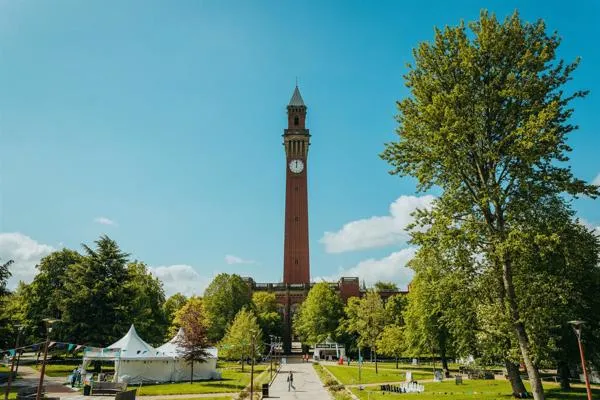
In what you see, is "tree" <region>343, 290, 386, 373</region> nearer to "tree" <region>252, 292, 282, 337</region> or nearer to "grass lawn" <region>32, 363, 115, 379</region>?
"tree" <region>252, 292, 282, 337</region>

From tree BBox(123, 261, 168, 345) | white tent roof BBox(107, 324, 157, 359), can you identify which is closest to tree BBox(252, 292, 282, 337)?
tree BBox(123, 261, 168, 345)

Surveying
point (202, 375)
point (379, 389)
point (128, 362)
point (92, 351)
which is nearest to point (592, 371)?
point (379, 389)

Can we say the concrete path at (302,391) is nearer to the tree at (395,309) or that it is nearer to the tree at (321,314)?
the tree at (395,309)

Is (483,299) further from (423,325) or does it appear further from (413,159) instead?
(423,325)

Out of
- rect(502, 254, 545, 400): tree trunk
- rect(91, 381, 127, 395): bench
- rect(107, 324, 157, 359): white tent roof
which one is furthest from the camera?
rect(107, 324, 157, 359): white tent roof

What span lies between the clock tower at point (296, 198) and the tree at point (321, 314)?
551 inches

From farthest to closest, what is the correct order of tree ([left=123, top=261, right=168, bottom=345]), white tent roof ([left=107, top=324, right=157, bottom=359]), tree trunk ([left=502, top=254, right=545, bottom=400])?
tree ([left=123, top=261, right=168, bottom=345]), white tent roof ([left=107, top=324, right=157, bottom=359]), tree trunk ([left=502, top=254, right=545, bottom=400])

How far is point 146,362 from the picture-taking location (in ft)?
109

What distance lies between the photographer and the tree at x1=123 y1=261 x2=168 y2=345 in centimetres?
4447

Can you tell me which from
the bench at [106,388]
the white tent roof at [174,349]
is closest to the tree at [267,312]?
the white tent roof at [174,349]

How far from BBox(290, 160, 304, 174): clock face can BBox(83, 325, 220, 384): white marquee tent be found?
53.6 meters

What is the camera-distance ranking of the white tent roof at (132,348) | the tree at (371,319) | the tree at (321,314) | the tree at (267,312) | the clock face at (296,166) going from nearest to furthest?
the white tent roof at (132,348), the tree at (371,319), the tree at (321,314), the tree at (267,312), the clock face at (296,166)

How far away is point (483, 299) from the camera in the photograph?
1898 centimetres

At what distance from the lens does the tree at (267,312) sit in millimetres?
68000
